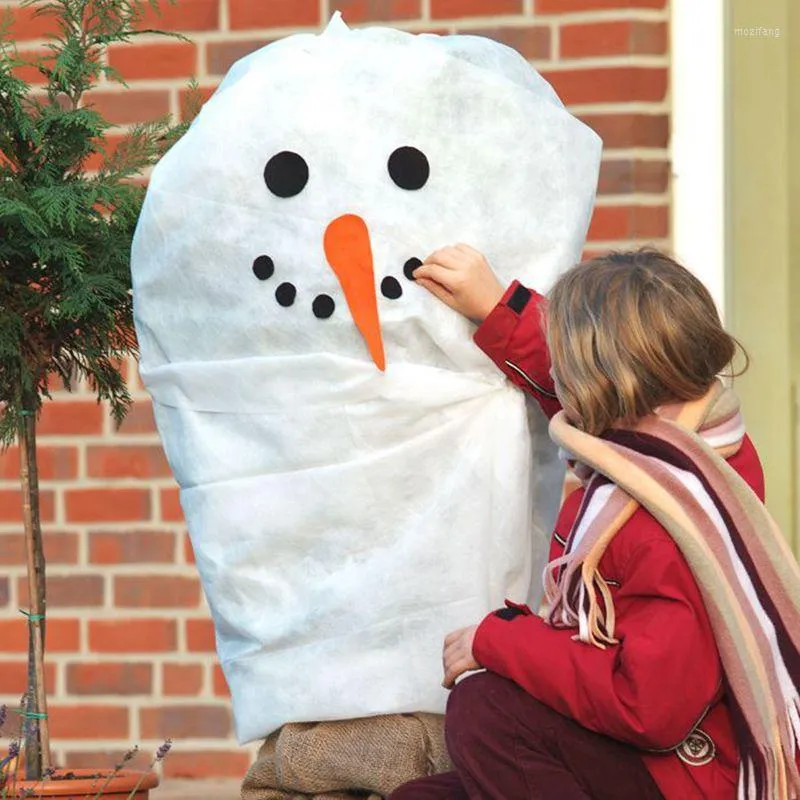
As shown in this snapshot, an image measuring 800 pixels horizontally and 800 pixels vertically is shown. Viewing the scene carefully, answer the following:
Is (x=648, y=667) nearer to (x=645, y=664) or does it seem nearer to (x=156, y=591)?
(x=645, y=664)

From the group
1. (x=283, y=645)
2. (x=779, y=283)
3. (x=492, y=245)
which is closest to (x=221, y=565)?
(x=283, y=645)

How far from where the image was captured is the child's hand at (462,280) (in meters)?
2.37

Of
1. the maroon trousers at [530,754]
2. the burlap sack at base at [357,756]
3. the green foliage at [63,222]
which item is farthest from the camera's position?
the green foliage at [63,222]

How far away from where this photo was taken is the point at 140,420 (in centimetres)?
363

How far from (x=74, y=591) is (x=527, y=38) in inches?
59.7

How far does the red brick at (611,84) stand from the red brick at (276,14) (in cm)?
54

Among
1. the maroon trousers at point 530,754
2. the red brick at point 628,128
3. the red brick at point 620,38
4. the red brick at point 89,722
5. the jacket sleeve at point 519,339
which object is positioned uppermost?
the red brick at point 620,38

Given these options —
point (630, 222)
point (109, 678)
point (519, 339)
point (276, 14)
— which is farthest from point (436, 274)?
point (109, 678)

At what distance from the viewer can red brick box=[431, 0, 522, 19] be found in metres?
3.46

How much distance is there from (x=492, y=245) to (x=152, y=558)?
4.78 ft

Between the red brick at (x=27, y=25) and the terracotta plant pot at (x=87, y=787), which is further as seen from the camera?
the red brick at (x=27, y=25)

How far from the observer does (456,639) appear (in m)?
2.27

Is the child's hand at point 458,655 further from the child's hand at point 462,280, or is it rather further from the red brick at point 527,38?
the red brick at point 527,38

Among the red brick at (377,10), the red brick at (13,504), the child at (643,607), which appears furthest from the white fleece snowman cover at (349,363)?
the red brick at (13,504)
